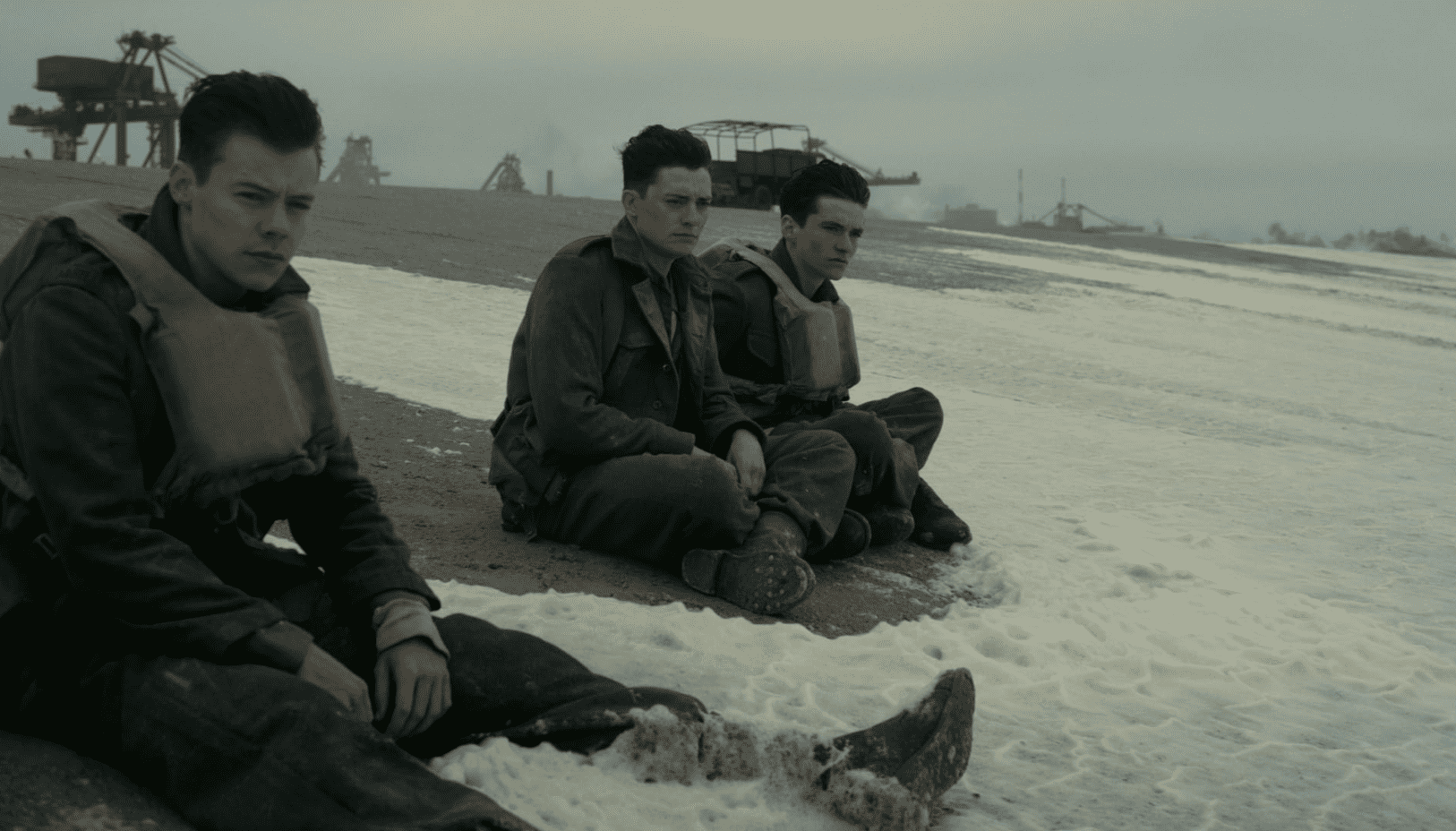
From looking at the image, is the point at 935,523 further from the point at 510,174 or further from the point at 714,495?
the point at 510,174

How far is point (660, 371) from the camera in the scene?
392cm

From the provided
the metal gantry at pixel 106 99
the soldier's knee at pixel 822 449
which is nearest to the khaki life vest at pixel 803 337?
the soldier's knee at pixel 822 449

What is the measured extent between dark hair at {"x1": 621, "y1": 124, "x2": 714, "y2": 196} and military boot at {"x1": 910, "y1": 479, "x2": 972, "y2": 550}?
1660mm

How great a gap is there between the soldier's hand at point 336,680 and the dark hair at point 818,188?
2.86 metres

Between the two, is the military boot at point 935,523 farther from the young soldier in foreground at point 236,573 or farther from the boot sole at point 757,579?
the young soldier in foreground at point 236,573

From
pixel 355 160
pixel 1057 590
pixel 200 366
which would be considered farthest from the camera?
pixel 355 160

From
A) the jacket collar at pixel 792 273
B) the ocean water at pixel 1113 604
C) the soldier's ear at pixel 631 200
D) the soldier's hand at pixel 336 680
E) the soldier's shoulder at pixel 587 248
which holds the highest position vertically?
the soldier's ear at pixel 631 200

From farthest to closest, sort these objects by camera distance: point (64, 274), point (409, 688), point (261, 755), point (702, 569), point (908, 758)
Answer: point (702, 569) < point (908, 758) < point (409, 688) < point (64, 274) < point (261, 755)

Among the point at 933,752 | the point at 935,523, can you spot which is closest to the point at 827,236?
the point at 935,523

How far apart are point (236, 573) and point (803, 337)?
2.54 metres

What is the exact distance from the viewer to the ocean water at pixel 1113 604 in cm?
270

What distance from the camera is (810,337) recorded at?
172 inches

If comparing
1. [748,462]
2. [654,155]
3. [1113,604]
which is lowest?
[1113,604]

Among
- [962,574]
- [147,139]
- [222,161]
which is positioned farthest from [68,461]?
[147,139]
